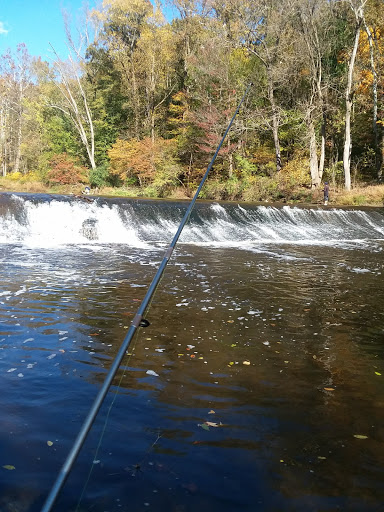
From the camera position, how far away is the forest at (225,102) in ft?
89.6

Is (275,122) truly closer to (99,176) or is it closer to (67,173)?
(99,176)

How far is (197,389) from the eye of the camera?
3.87 m

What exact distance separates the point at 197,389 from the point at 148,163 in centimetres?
2930

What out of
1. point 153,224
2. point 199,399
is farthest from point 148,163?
point 199,399

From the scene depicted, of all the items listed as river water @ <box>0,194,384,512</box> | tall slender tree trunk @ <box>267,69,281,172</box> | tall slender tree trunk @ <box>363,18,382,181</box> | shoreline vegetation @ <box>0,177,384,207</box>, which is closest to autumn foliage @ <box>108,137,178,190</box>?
shoreline vegetation @ <box>0,177,384,207</box>

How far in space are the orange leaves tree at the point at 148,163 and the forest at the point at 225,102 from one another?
0.33ft

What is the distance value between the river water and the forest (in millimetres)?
19641

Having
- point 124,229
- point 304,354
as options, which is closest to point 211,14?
point 124,229

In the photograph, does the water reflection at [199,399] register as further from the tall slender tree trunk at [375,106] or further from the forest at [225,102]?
the tall slender tree trunk at [375,106]

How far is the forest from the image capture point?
27312 millimetres

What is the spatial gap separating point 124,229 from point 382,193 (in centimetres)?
1503

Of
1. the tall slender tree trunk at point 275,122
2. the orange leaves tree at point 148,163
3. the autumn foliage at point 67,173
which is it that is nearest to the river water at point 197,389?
Result: the tall slender tree trunk at point 275,122

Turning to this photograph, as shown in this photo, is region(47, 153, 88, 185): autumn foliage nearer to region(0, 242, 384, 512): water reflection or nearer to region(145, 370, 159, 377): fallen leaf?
region(0, 242, 384, 512): water reflection

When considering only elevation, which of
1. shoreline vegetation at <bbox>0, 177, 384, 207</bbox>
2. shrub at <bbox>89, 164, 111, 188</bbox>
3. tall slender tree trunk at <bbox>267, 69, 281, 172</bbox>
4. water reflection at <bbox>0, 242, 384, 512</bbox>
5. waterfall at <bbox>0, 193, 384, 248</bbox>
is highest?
tall slender tree trunk at <bbox>267, 69, 281, 172</bbox>
